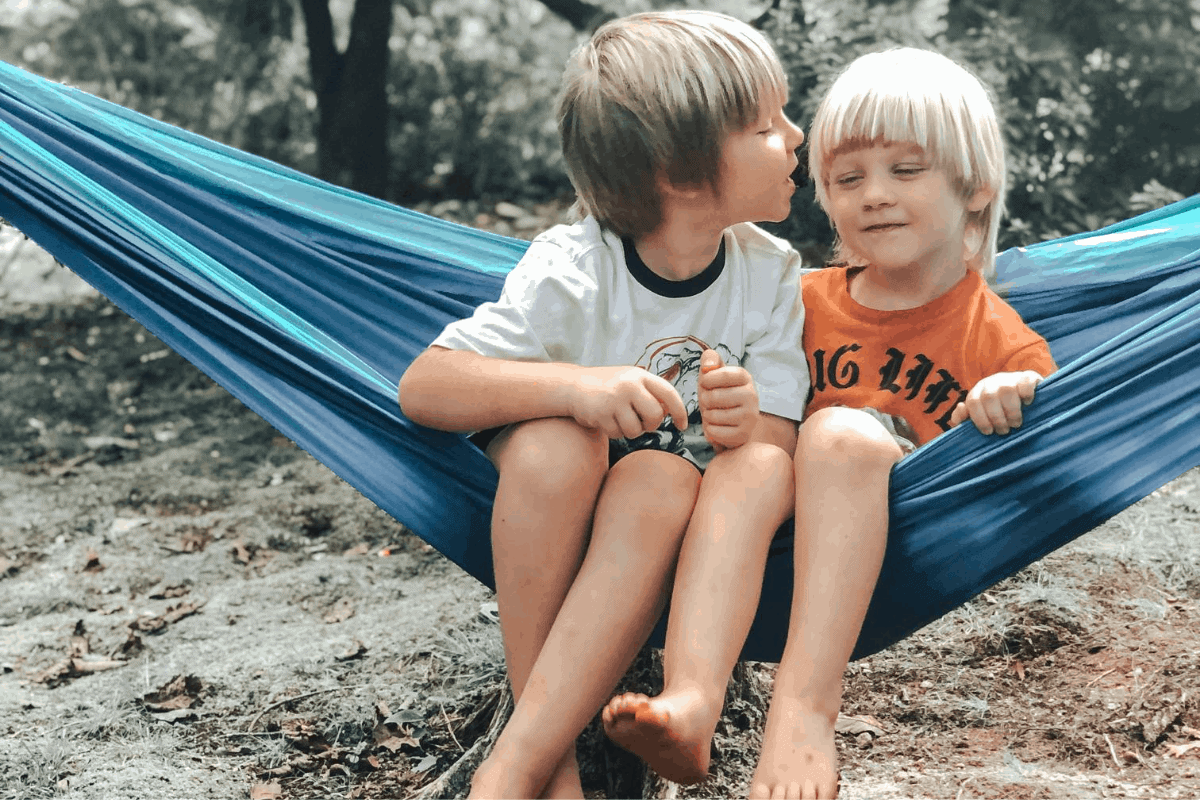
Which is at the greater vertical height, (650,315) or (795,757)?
(650,315)

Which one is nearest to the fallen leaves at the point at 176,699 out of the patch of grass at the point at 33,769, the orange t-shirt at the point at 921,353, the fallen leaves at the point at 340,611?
the patch of grass at the point at 33,769

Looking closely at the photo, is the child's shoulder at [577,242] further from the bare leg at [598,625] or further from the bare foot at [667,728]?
the bare foot at [667,728]

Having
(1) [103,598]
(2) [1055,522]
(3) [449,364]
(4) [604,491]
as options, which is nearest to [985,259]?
(2) [1055,522]

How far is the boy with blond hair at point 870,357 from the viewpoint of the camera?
4.64 ft

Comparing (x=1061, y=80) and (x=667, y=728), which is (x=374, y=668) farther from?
(x=1061, y=80)

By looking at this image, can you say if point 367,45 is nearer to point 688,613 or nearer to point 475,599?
point 475,599

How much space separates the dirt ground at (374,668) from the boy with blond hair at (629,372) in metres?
0.43

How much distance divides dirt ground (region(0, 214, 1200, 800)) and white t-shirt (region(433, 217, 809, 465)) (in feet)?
2.04

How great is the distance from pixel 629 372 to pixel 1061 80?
115 inches

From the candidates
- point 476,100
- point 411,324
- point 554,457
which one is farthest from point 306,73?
point 554,457

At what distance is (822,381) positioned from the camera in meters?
1.80

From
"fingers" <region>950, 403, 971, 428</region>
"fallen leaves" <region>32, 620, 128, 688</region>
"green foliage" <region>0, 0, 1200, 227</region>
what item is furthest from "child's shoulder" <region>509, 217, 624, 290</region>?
"green foliage" <region>0, 0, 1200, 227</region>

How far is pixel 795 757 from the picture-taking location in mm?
1405

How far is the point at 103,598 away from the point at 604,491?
5.98 feet
